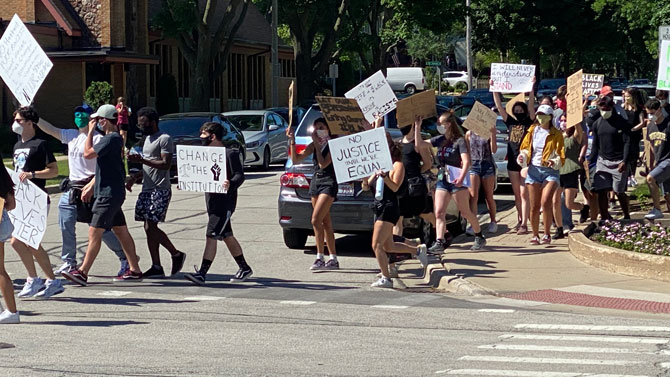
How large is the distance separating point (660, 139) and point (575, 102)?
162 cm

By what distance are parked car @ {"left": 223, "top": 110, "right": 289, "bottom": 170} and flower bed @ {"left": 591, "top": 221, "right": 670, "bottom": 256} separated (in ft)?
48.1

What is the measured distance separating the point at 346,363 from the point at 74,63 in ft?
109

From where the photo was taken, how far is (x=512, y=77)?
54.7 feet

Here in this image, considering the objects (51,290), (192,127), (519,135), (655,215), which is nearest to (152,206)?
(51,290)

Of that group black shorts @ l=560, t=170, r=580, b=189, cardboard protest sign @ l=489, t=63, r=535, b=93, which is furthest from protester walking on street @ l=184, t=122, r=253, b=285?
cardboard protest sign @ l=489, t=63, r=535, b=93

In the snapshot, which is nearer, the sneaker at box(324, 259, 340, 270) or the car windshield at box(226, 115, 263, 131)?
the sneaker at box(324, 259, 340, 270)

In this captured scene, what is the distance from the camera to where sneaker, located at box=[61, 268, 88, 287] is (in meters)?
11.5

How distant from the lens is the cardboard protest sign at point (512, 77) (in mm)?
16594

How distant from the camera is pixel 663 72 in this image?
16.1 metres

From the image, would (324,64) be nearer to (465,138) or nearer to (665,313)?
(465,138)

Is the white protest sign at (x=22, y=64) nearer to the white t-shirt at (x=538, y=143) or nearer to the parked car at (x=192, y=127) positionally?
the white t-shirt at (x=538, y=143)

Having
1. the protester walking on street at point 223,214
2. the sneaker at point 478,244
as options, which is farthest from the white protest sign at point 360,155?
the sneaker at point 478,244

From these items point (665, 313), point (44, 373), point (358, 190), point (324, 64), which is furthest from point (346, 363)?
point (324, 64)

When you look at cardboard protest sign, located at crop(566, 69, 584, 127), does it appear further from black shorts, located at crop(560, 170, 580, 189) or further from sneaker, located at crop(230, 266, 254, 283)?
sneaker, located at crop(230, 266, 254, 283)
